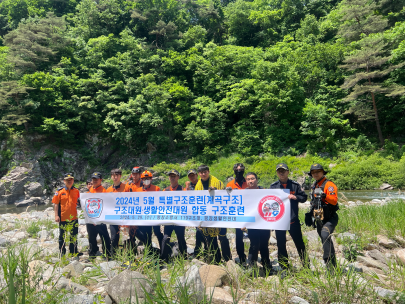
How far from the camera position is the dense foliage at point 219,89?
20203mm

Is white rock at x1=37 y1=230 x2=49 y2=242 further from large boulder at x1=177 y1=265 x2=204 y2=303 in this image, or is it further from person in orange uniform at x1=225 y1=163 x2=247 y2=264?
large boulder at x1=177 y1=265 x2=204 y2=303

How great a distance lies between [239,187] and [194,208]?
33.5 inches

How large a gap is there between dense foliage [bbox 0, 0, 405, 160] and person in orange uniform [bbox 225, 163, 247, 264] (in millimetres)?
18497

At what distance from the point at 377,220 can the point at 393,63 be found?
20.3 meters

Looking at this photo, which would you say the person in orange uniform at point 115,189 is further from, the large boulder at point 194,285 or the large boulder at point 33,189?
the large boulder at point 33,189

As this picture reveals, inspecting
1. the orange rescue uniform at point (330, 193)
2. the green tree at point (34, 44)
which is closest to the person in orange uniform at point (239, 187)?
the orange rescue uniform at point (330, 193)

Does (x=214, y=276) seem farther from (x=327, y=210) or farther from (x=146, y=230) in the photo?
(x=146, y=230)

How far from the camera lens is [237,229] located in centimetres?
395

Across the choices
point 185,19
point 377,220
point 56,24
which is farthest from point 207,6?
point 377,220

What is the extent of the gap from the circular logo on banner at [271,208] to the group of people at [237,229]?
0.60 feet

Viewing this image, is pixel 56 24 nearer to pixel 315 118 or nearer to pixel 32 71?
pixel 32 71

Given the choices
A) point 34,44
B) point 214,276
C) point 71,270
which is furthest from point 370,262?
point 34,44

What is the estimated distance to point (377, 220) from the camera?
5.16 metres

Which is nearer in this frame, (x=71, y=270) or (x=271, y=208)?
(x=71, y=270)
